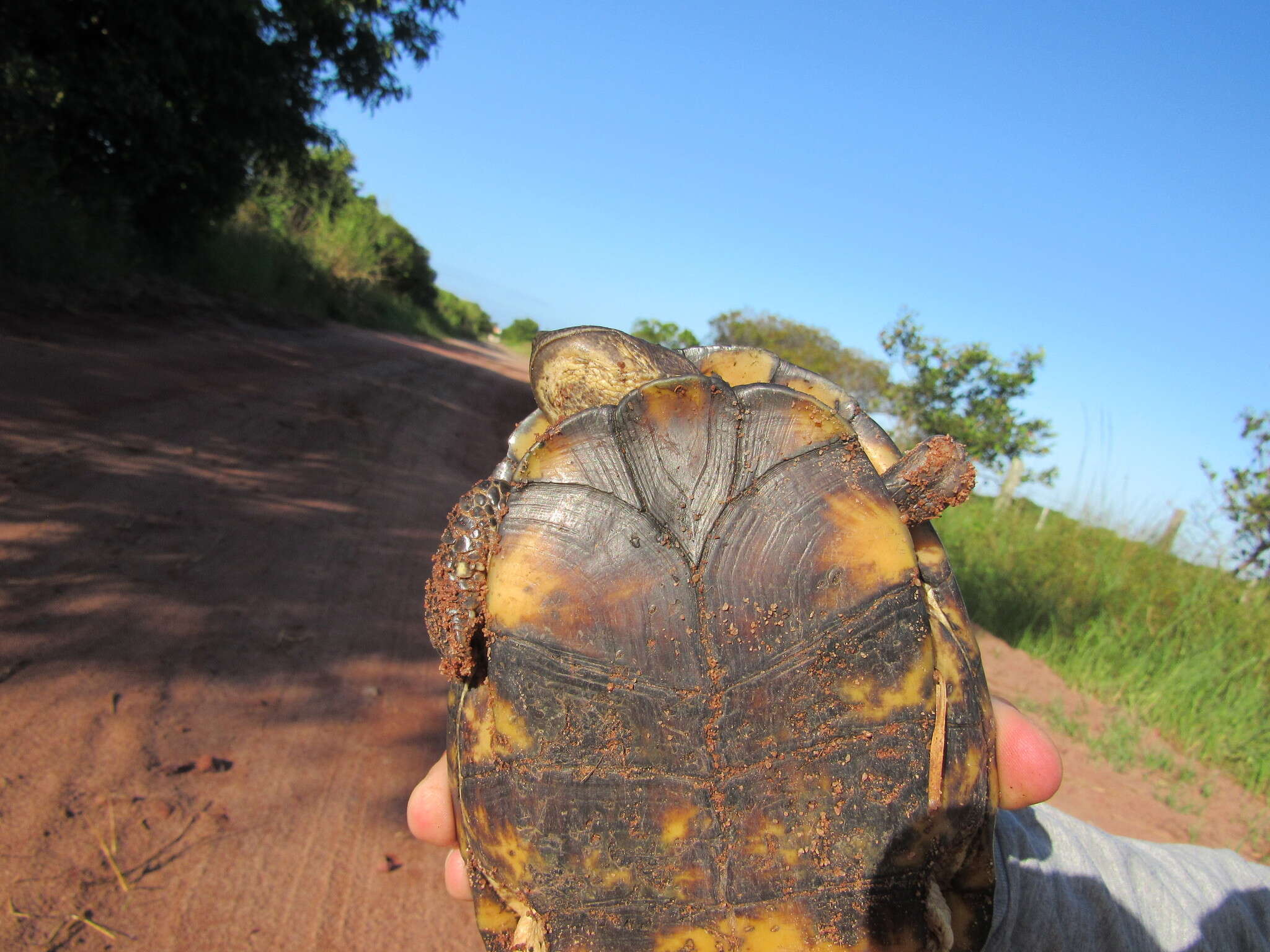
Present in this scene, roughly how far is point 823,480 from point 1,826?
235 cm

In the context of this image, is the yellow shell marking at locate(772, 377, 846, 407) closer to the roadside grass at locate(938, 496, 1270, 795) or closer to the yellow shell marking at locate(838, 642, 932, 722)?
the yellow shell marking at locate(838, 642, 932, 722)

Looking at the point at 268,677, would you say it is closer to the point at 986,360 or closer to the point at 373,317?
the point at 986,360

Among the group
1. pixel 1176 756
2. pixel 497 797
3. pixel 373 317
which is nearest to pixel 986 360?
pixel 1176 756

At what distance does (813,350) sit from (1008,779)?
15224 mm

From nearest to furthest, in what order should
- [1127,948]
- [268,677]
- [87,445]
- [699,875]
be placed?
[699,875] → [1127,948] → [268,677] → [87,445]

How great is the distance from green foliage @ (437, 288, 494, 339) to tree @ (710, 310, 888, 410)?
58.1 feet

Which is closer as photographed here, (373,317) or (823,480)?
(823,480)

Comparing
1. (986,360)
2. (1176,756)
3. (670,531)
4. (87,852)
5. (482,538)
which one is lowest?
(87,852)

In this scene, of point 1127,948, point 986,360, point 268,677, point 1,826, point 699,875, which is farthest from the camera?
point 986,360

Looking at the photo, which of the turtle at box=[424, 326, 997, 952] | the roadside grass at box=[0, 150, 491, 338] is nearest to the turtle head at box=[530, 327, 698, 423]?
the turtle at box=[424, 326, 997, 952]

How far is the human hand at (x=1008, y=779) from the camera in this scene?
1.46 meters

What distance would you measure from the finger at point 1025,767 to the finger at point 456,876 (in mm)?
1158

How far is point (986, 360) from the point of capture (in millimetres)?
12469

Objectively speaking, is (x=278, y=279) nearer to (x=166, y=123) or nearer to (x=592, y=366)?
(x=166, y=123)
